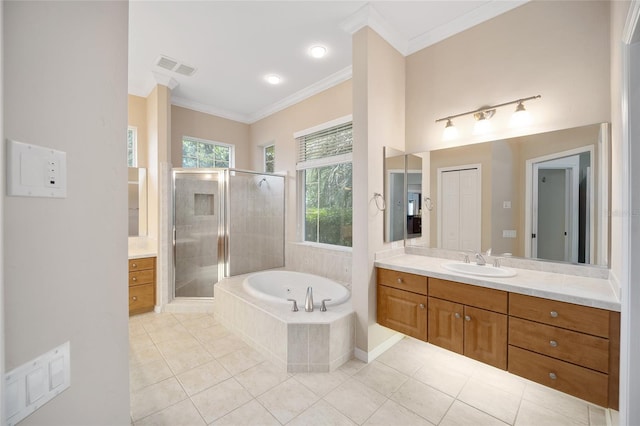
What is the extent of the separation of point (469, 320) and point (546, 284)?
0.53 m

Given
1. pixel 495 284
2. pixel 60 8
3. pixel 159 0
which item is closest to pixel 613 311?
pixel 495 284

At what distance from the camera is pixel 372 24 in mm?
2330

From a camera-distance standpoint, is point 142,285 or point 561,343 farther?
point 142,285

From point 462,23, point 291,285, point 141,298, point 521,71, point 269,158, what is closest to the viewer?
point 521,71

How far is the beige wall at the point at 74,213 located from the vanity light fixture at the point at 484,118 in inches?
98.2

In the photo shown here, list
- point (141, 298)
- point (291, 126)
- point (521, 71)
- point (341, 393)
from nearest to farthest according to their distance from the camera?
point (341, 393)
point (521, 71)
point (141, 298)
point (291, 126)

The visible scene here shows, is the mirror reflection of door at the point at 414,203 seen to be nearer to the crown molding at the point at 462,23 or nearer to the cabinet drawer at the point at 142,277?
the crown molding at the point at 462,23

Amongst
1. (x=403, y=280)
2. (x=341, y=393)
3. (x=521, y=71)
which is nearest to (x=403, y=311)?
(x=403, y=280)

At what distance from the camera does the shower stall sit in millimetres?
3623

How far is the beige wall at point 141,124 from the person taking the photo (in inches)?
147

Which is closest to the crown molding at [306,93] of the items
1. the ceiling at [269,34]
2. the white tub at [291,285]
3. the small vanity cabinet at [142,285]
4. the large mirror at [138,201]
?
the ceiling at [269,34]

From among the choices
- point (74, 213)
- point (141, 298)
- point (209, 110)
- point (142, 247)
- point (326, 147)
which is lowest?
point (141, 298)

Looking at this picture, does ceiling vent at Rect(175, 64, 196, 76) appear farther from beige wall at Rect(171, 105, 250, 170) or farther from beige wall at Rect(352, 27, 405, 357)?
beige wall at Rect(352, 27, 405, 357)

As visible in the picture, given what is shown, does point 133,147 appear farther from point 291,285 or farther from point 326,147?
point 291,285
